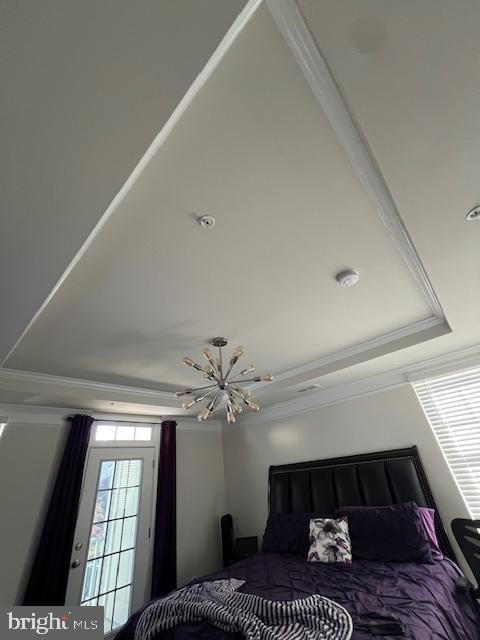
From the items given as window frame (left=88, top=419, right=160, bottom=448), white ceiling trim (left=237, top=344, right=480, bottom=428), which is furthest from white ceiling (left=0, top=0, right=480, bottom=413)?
window frame (left=88, top=419, right=160, bottom=448)

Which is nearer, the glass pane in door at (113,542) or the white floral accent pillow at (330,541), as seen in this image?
the white floral accent pillow at (330,541)

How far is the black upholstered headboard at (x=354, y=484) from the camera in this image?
260 cm

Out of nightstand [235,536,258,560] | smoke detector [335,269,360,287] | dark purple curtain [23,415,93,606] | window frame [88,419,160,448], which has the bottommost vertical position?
nightstand [235,536,258,560]

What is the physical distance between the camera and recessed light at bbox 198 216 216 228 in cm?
132

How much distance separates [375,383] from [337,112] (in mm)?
2952

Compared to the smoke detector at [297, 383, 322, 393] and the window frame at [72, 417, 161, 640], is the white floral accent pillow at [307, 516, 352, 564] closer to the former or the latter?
the smoke detector at [297, 383, 322, 393]

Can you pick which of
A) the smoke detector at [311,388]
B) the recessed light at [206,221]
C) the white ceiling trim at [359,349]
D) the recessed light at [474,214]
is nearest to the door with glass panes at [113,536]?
the white ceiling trim at [359,349]

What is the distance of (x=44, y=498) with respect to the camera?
2801 mm

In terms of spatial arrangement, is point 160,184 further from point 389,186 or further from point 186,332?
point 186,332

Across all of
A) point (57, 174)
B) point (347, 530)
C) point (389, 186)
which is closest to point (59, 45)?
point (57, 174)

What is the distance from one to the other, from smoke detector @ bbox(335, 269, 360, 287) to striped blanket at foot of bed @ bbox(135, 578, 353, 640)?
177 centimetres

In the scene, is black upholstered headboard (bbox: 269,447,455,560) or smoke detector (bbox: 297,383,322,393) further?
smoke detector (bbox: 297,383,322,393)

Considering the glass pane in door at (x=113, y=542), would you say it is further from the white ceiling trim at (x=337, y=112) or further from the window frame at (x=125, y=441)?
the white ceiling trim at (x=337, y=112)

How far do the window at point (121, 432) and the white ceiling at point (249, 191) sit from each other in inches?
58.0
